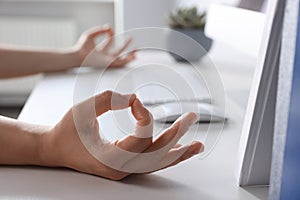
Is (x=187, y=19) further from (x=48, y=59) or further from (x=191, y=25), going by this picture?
(x=48, y=59)

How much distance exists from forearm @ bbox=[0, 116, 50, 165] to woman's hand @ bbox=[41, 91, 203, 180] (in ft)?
0.15

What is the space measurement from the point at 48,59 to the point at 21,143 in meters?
0.74

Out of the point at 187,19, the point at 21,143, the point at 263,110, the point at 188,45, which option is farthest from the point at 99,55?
the point at 263,110

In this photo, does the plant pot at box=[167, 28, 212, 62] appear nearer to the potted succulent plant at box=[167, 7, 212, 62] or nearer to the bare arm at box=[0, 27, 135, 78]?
the potted succulent plant at box=[167, 7, 212, 62]

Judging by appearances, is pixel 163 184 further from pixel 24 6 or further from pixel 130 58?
pixel 24 6

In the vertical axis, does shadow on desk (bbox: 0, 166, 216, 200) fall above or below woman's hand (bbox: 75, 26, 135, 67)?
above

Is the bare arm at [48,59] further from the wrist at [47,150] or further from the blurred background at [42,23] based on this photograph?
the blurred background at [42,23]

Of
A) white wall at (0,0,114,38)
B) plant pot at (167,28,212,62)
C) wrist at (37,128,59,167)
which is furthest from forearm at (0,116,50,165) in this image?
white wall at (0,0,114,38)

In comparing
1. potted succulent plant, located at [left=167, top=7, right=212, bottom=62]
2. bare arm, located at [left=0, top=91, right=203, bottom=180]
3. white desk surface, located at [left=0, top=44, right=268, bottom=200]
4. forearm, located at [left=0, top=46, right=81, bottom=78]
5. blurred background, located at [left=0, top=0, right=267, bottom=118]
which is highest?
bare arm, located at [left=0, top=91, right=203, bottom=180]

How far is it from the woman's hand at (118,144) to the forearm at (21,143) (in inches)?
1.7

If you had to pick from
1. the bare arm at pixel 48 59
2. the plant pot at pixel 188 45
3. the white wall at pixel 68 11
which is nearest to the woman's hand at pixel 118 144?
the plant pot at pixel 188 45

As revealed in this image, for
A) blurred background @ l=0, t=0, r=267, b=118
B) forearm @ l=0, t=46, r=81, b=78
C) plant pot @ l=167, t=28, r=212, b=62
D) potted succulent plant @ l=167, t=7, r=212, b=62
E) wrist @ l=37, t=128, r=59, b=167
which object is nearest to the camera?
wrist @ l=37, t=128, r=59, b=167

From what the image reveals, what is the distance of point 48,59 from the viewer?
1354mm

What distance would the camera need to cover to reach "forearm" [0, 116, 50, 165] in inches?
24.6
